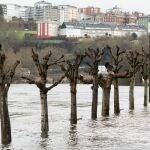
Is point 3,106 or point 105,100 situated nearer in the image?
point 3,106

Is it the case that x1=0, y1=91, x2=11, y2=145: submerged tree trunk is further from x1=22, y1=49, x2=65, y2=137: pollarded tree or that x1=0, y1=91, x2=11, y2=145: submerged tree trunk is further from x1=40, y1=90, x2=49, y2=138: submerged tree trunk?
x1=40, y1=90, x2=49, y2=138: submerged tree trunk

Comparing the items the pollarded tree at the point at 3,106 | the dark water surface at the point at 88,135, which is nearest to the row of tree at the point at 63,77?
the pollarded tree at the point at 3,106

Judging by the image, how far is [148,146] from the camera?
22.9 meters

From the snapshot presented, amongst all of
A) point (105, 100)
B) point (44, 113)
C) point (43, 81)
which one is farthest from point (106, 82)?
point (43, 81)

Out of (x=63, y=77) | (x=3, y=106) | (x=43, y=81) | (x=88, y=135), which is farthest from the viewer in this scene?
(x=63, y=77)

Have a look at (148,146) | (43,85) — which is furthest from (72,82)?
(148,146)

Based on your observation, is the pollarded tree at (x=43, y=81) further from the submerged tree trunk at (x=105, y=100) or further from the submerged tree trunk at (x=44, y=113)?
the submerged tree trunk at (x=105, y=100)

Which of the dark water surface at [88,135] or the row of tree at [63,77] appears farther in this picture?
the row of tree at [63,77]

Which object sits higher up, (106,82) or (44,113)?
(106,82)

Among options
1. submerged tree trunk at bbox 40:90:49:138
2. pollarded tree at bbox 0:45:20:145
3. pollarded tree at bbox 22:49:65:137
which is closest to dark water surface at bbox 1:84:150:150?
submerged tree trunk at bbox 40:90:49:138

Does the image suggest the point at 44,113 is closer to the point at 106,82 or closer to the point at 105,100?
the point at 105,100

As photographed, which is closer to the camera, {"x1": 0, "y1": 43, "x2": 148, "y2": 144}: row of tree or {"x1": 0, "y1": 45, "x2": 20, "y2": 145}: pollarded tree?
{"x1": 0, "y1": 45, "x2": 20, "y2": 145}: pollarded tree

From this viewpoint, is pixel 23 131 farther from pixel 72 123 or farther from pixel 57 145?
pixel 57 145

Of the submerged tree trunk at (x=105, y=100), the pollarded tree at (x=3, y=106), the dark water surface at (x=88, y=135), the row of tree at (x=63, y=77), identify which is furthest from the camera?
the submerged tree trunk at (x=105, y=100)
